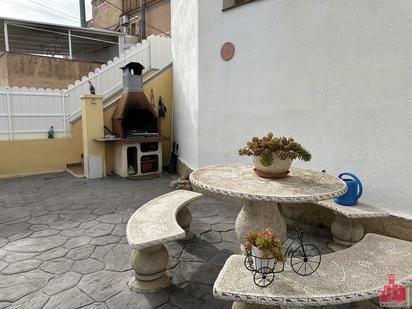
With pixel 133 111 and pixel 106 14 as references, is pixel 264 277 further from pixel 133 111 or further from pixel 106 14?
pixel 106 14

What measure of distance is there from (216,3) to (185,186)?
382cm

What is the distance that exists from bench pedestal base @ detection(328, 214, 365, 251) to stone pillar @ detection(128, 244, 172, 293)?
6.92 ft

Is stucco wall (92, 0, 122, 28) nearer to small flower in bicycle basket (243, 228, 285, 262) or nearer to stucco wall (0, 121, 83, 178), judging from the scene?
stucco wall (0, 121, 83, 178)

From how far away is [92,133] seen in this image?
7.00 m

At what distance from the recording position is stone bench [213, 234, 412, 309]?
172 cm

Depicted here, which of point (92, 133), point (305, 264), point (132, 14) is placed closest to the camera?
point (305, 264)

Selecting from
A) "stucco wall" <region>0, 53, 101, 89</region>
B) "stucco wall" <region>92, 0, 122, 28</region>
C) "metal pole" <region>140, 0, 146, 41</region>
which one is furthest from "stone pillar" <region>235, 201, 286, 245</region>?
"stucco wall" <region>92, 0, 122, 28</region>

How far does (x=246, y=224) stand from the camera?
9.78 ft

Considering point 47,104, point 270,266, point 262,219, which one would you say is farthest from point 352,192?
point 47,104

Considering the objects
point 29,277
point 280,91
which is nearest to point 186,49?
point 280,91

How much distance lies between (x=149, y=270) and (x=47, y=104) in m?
6.63

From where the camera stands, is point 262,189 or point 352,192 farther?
point 352,192

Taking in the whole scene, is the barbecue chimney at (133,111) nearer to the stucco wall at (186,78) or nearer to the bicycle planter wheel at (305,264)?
the stucco wall at (186,78)

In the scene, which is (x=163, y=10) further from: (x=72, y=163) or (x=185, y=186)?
(x=185, y=186)
